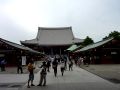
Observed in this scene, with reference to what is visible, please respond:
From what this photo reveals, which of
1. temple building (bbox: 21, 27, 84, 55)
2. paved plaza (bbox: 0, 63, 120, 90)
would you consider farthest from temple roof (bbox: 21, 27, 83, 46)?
paved plaza (bbox: 0, 63, 120, 90)

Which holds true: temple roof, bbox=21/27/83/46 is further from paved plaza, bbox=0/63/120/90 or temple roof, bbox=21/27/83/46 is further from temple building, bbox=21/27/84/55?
paved plaza, bbox=0/63/120/90

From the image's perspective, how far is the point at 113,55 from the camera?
151 ft

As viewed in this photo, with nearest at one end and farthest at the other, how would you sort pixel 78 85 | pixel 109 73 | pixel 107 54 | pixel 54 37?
pixel 78 85
pixel 109 73
pixel 107 54
pixel 54 37

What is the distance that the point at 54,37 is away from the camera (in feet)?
308

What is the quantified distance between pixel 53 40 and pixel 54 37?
3.19m

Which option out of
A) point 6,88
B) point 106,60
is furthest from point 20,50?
point 6,88

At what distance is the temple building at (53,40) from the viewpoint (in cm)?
8531

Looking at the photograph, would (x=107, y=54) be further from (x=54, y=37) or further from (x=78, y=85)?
(x=54, y=37)

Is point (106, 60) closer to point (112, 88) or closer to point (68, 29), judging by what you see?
point (112, 88)

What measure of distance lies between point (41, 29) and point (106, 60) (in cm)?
5719

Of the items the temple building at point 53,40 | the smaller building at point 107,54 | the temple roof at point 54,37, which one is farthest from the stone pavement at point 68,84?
the temple roof at point 54,37

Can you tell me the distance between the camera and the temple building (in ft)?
280

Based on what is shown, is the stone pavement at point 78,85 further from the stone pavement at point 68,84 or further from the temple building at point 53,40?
the temple building at point 53,40

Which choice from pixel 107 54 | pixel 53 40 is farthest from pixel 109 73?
pixel 53 40
